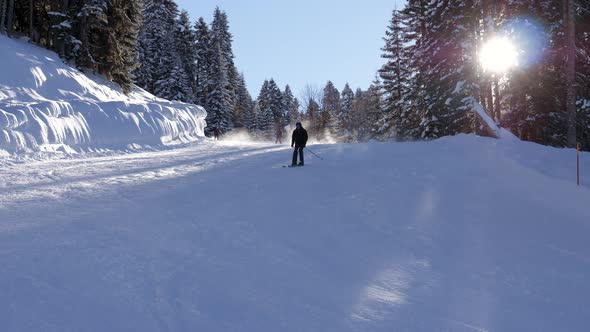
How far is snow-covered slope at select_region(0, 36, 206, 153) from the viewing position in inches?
503

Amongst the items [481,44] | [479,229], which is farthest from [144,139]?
[481,44]

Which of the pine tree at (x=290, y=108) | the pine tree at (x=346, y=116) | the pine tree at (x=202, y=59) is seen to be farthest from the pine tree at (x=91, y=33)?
the pine tree at (x=290, y=108)

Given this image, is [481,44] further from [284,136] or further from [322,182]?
[284,136]

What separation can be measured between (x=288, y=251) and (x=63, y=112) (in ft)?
43.0

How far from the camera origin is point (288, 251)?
5609 mm

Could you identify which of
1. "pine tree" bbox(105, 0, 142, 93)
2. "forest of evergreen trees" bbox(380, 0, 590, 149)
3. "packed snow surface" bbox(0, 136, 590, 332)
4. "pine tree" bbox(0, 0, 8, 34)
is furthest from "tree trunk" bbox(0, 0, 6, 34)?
"forest of evergreen trees" bbox(380, 0, 590, 149)

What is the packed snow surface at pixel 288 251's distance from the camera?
3830 mm

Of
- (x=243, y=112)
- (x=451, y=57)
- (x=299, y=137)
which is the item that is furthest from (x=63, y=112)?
(x=243, y=112)

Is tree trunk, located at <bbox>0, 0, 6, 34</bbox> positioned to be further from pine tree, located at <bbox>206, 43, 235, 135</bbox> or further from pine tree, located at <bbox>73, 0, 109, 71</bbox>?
pine tree, located at <bbox>206, 43, 235, 135</bbox>

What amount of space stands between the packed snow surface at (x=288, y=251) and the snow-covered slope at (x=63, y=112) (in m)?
2.25

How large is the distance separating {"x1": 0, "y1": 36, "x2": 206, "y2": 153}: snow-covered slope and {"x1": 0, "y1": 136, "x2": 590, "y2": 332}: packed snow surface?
225 centimetres

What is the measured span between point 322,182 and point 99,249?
657 cm

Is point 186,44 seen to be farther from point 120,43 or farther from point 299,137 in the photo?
point 299,137

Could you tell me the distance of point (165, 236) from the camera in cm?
572
